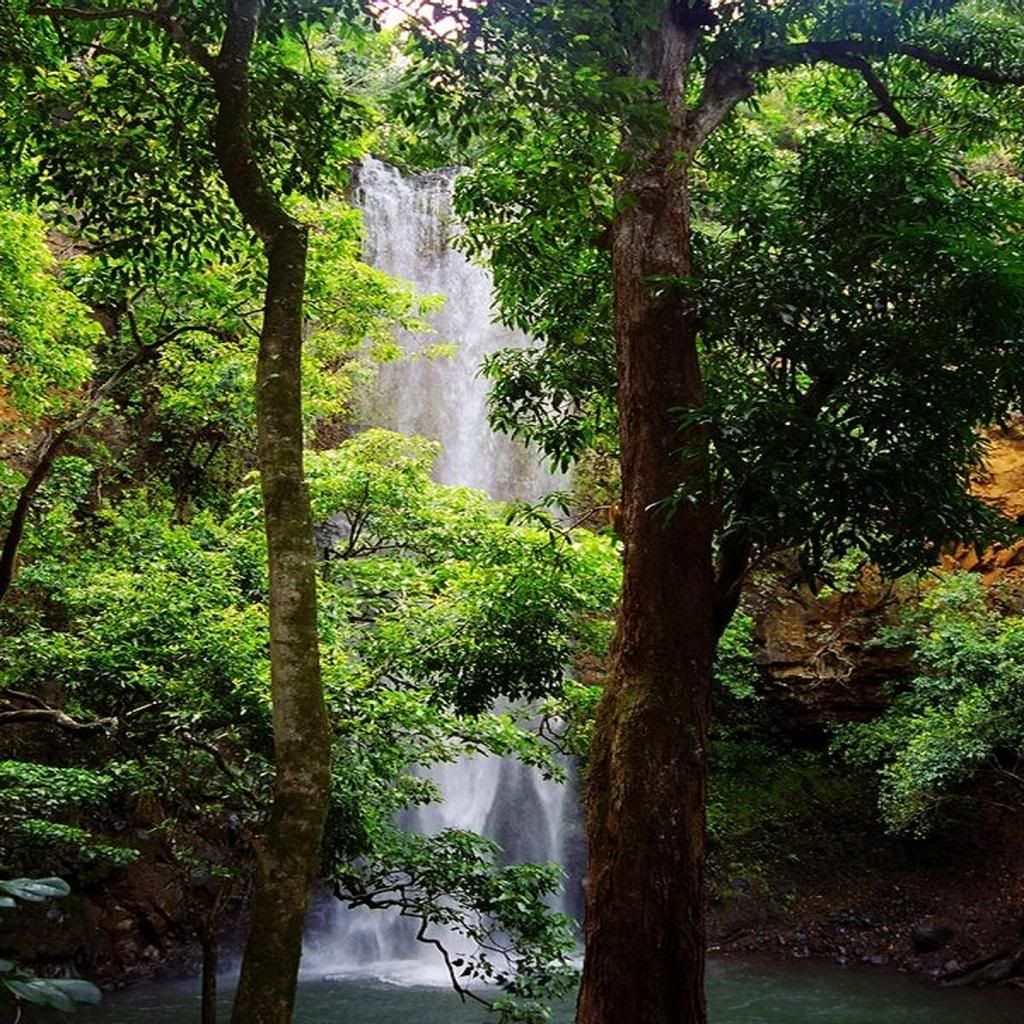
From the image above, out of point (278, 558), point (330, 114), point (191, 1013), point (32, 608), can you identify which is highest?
point (330, 114)

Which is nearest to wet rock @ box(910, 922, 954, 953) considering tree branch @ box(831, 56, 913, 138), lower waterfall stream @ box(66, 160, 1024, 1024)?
lower waterfall stream @ box(66, 160, 1024, 1024)

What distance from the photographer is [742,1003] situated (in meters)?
11.8

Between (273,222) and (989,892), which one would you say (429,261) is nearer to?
(989,892)

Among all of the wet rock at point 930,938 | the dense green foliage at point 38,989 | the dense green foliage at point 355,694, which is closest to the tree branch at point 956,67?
the dense green foliage at point 355,694

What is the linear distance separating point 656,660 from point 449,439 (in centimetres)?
1539

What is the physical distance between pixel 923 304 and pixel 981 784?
39.8 feet

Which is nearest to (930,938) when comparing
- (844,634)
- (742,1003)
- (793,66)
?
(742,1003)

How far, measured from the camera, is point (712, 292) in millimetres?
4938

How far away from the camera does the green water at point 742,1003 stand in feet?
34.4

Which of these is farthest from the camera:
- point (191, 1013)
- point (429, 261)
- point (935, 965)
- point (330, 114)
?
point (429, 261)

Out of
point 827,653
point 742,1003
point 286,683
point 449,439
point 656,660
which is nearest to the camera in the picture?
point 286,683

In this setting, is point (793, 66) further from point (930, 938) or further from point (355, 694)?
point (930, 938)

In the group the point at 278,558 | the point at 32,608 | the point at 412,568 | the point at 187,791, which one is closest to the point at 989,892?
the point at 412,568

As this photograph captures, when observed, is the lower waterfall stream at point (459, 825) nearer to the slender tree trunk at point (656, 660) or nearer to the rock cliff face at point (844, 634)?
the slender tree trunk at point (656, 660)
